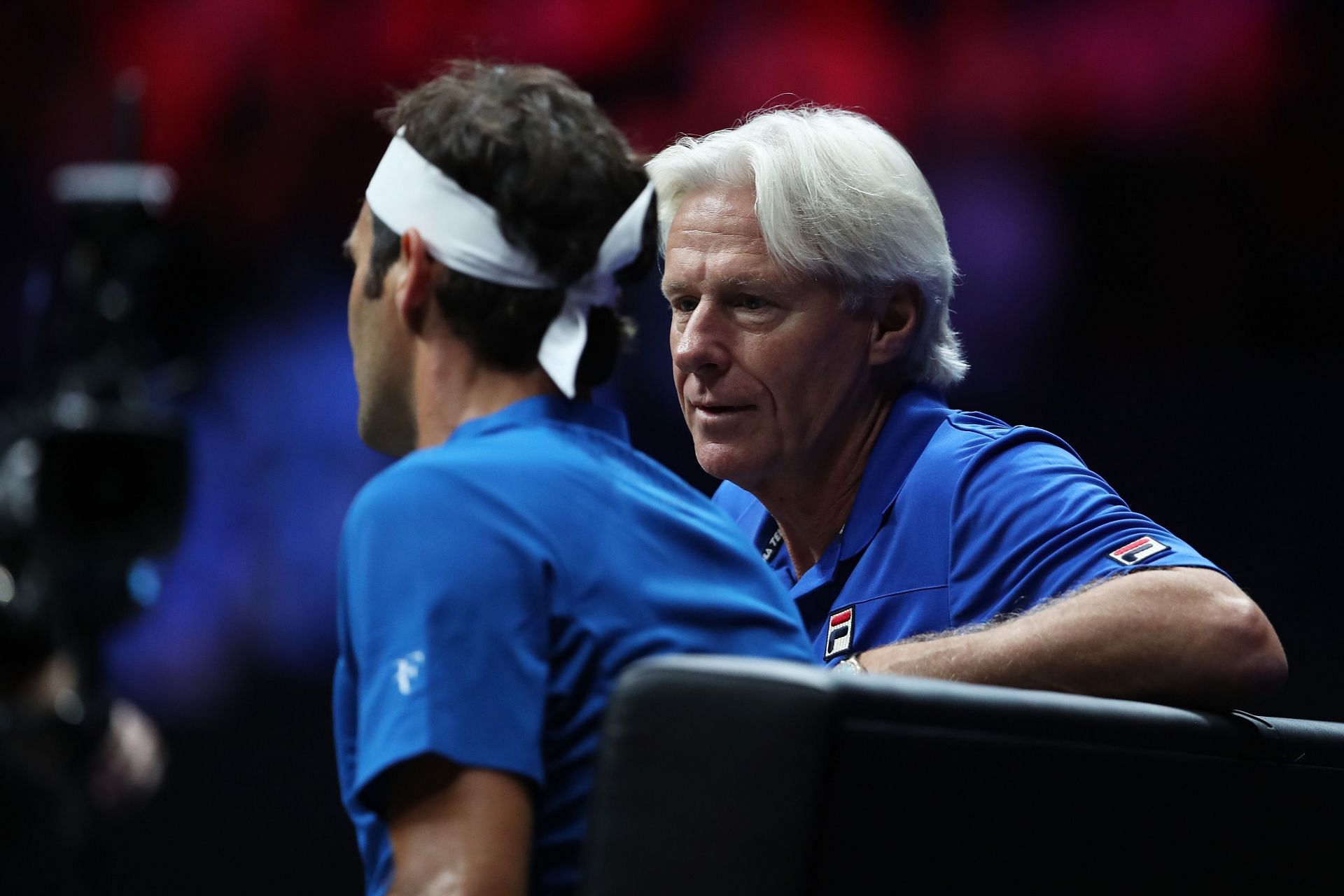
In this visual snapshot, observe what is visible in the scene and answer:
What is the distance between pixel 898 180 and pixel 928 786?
44.2 inches

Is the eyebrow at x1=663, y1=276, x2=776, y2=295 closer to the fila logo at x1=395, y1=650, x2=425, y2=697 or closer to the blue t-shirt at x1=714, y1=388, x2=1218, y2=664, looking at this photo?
the blue t-shirt at x1=714, y1=388, x2=1218, y2=664

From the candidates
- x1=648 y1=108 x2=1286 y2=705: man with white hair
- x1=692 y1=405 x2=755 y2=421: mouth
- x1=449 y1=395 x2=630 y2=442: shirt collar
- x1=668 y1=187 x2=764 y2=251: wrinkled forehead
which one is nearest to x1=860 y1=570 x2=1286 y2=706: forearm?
x1=648 y1=108 x2=1286 y2=705: man with white hair

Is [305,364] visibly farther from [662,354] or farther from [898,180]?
[898,180]

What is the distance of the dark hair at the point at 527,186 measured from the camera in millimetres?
1211

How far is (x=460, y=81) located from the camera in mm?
1308

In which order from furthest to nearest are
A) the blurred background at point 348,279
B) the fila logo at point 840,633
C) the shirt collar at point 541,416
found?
the blurred background at point 348,279 < the fila logo at point 840,633 < the shirt collar at point 541,416

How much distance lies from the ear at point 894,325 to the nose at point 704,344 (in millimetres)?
210

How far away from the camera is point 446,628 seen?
99 cm

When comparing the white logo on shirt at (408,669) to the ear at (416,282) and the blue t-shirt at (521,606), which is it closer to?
the blue t-shirt at (521,606)

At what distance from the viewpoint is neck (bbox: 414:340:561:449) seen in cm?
121

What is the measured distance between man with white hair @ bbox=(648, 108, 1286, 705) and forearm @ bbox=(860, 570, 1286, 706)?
4.4 inches

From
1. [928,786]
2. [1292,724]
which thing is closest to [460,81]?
[928,786]

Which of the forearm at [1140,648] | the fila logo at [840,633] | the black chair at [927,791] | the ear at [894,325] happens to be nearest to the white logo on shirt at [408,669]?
the black chair at [927,791]

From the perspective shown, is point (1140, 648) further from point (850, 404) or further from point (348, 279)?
point (348, 279)
